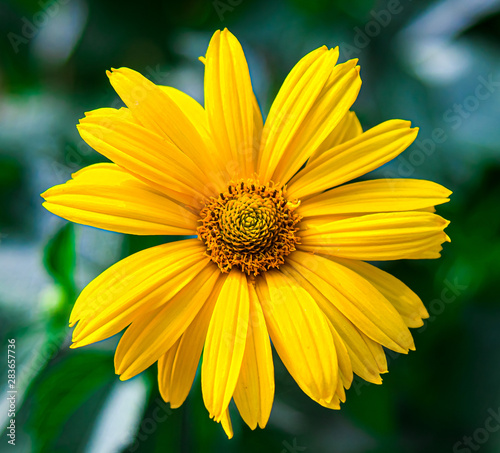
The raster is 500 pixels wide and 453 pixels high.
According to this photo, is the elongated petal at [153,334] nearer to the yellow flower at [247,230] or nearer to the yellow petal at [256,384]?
the yellow flower at [247,230]

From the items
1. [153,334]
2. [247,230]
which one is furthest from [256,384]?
[247,230]

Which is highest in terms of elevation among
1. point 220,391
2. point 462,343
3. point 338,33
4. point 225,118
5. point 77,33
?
point 77,33

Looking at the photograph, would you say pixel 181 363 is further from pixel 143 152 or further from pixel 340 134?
pixel 340 134

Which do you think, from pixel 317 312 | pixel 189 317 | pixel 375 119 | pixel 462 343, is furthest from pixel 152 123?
pixel 462 343

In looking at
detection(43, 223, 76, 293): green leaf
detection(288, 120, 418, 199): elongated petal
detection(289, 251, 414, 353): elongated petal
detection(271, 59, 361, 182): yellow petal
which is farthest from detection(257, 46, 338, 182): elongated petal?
detection(43, 223, 76, 293): green leaf

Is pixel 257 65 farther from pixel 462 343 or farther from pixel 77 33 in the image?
pixel 462 343

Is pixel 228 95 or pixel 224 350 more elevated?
pixel 228 95
